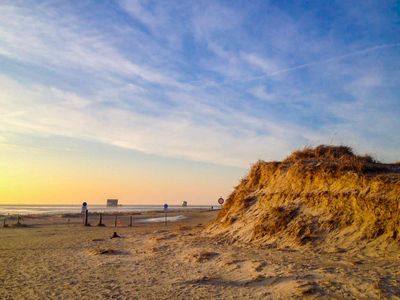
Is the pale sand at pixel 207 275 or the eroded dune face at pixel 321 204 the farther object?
the eroded dune face at pixel 321 204

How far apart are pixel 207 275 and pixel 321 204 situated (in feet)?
20.5

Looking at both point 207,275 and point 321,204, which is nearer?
point 207,275

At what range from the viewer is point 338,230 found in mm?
13414

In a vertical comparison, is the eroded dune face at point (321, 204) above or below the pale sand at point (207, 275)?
above

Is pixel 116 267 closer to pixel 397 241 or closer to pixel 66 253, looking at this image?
pixel 66 253

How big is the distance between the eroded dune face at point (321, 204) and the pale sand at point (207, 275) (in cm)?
98

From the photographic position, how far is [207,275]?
10867 mm

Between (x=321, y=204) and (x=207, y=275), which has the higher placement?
(x=321, y=204)

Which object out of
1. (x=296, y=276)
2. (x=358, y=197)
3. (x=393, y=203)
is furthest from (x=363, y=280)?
(x=358, y=197)

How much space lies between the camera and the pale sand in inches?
346

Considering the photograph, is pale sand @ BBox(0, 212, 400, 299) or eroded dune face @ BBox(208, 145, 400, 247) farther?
eroded dune face @ BBox(208, 145, 400, 247)

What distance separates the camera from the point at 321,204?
1501cm

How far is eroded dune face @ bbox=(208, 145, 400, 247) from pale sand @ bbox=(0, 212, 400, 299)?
0.98 m

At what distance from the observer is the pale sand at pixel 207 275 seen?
8.78m
